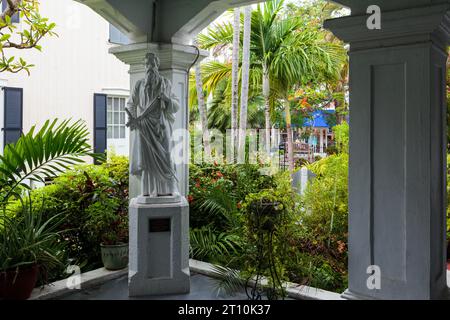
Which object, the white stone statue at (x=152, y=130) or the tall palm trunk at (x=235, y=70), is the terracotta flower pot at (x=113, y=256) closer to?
the white stone statue at (x=152, y=130)

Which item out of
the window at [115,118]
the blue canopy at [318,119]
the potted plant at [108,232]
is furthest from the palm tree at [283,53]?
the potted plant at [108,232]

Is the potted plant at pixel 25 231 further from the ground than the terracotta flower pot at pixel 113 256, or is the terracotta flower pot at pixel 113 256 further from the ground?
the potted plant at pixel 25 231

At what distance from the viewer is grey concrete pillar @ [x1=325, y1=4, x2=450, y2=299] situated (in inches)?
123

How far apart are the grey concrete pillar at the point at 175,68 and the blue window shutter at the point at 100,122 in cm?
386

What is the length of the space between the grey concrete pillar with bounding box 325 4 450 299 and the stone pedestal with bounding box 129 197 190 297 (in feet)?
5.58

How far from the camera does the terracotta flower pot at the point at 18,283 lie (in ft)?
12.4

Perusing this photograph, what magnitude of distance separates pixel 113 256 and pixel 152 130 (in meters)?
1.81

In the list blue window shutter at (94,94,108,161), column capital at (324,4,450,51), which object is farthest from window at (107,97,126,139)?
column capital at (324,4,450,51)

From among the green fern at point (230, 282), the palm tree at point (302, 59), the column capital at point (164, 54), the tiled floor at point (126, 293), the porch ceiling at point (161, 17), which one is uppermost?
the palm tree at point (302, 59)

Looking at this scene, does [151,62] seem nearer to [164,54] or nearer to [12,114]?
[164,54]

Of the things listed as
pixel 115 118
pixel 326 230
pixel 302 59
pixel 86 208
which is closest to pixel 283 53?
pixel 302 59

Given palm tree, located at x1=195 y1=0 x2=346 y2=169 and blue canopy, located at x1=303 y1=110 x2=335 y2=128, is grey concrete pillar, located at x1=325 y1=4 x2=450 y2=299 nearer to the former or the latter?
palm tree, located at x1=195 y1=0 x2=346 y2=169

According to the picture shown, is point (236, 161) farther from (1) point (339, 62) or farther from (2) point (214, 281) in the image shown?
(1) point (339, 62)

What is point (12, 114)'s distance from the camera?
741 cm
